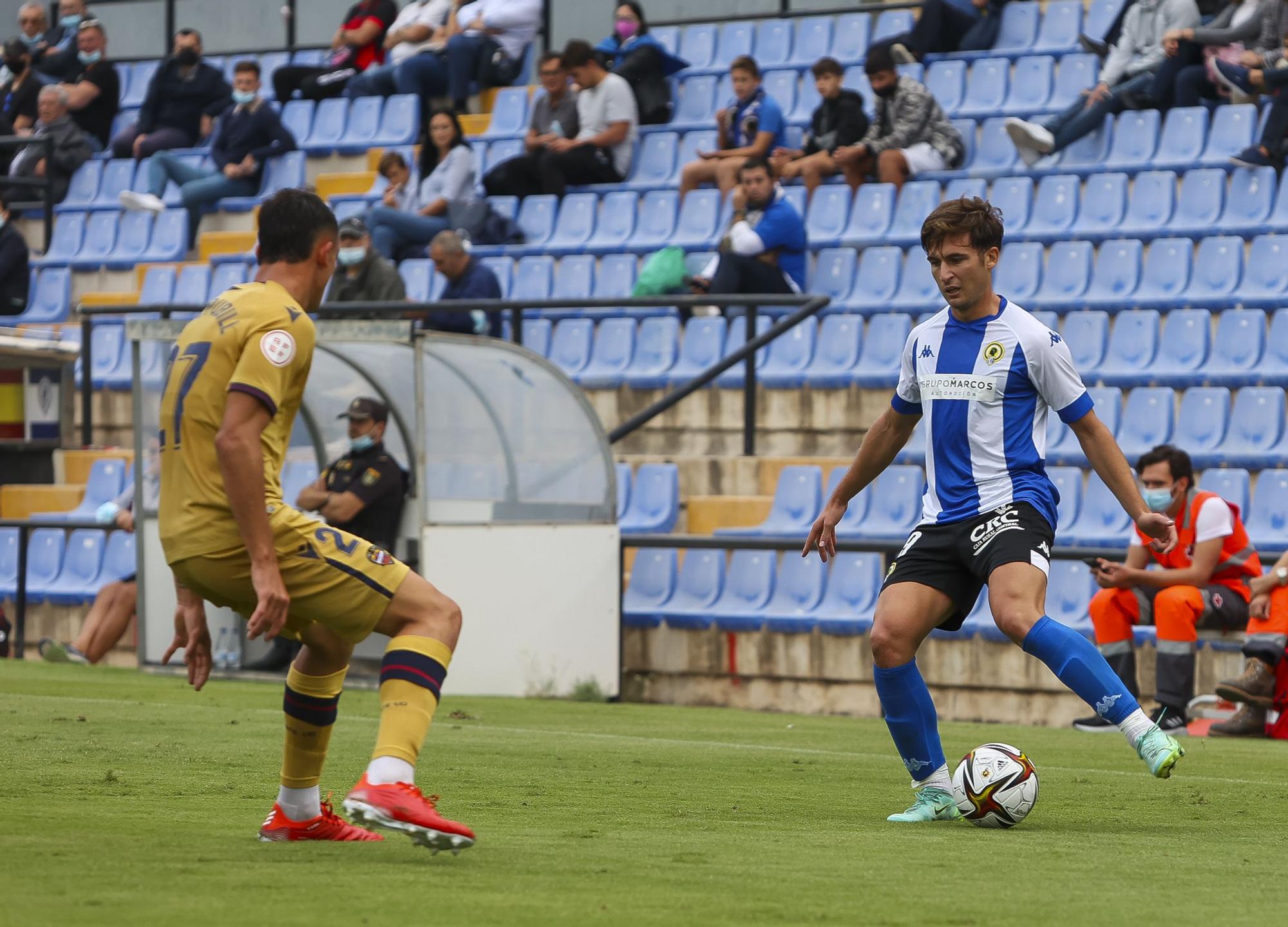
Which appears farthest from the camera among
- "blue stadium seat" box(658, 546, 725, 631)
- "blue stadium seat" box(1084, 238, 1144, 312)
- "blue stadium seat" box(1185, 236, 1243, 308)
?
"blue stadium seat" box(1084, 238, 1144, 312)

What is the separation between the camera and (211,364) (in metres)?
5.30

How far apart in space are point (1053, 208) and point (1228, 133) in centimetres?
144

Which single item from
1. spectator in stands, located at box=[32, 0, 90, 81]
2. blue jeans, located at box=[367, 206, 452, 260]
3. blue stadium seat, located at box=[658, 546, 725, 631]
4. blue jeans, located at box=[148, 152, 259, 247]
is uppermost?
spectator in stands, located at box=[32, 0, 90, 81]

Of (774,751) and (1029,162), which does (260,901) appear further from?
(1029,162)

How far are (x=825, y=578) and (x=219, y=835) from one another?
7.64m

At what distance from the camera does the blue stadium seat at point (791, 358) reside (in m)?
15.1

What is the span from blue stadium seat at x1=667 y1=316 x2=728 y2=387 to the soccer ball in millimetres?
9108

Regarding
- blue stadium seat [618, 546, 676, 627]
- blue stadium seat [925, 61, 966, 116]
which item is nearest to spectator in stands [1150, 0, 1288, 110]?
blue stadium seat [925, 61, 966, 116]

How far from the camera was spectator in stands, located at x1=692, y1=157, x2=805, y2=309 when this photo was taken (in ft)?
50.7

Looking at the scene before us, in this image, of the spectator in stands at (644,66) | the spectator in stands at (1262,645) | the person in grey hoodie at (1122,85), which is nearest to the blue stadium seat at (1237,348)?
the person in grey hoodie at (1122,85)

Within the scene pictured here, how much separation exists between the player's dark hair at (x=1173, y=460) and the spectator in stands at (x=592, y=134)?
839 cm

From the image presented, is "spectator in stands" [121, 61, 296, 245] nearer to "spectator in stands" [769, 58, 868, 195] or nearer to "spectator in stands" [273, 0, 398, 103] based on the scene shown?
"spectator in stands" [273, 0, 398, 103]

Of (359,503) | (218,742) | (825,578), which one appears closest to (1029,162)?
(825,578)

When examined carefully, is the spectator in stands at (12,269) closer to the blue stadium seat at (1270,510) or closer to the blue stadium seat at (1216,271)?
the blue stadium seat at (1216,271)
